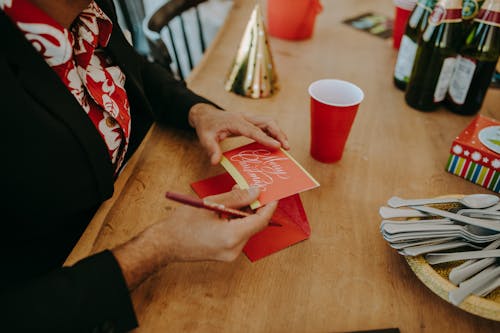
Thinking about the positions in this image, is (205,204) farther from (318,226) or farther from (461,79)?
(461,79)

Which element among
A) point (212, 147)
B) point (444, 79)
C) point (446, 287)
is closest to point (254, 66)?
point (212, 147)

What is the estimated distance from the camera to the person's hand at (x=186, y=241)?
2.03 ft

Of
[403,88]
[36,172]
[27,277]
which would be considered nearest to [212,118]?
[36,172]

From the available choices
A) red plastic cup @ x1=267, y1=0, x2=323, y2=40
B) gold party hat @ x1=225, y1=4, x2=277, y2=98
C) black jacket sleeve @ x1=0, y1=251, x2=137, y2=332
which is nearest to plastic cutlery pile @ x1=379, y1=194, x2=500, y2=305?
black jacket sleeve @ x1=0, y1=251, x2=137, y2=332

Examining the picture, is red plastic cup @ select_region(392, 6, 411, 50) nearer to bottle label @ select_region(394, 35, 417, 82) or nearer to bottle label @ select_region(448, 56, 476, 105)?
bottle label @ select_region(394, 35, 417, 82)

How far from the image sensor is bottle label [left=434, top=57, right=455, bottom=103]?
977 mm

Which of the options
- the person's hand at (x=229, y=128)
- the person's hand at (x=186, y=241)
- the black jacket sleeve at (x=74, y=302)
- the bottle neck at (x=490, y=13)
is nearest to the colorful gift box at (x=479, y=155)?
the bottle neck at (x=490, y=13)

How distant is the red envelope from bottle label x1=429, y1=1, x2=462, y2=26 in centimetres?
63

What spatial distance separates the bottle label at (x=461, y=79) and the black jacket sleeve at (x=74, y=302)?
93cm

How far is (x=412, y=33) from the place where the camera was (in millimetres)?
1113

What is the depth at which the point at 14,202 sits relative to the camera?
2.17ft

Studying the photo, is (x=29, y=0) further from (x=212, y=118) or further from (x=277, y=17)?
(x=277, y=17)

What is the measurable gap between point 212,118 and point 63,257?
1.47 ft

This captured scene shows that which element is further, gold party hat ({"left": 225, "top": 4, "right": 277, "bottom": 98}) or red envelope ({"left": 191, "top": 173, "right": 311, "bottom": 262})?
gold party hat ({"left": 225, "top": 4, "right": 277, "bottom": 98})
